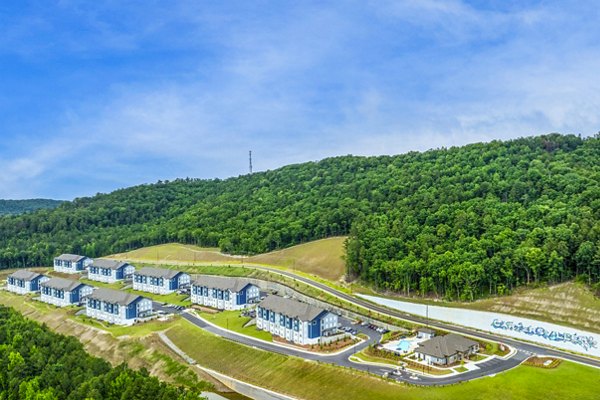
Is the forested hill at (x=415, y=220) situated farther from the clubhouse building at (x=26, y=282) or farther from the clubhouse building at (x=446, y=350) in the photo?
the clubhouse building at (x=26, y=282)

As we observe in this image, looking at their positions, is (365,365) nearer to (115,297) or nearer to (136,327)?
(136,327)

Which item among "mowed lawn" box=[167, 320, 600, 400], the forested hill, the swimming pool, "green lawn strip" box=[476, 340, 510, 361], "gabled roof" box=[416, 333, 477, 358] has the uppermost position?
the forested hill

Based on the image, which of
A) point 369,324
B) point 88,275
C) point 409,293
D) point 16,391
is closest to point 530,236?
point 409,293

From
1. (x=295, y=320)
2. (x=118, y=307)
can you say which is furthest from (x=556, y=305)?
(x=118, y=307)

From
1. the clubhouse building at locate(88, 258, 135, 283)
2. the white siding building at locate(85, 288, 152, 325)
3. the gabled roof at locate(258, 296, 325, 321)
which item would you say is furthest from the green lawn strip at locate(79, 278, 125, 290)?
the gabled roof at locate(258, 296, 325, 321)

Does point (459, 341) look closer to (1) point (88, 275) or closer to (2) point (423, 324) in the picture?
(2) point (423, 324)

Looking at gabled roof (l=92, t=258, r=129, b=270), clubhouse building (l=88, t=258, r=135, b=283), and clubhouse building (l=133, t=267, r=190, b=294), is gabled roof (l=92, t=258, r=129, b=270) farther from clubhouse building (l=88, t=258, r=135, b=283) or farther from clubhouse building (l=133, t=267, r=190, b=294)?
clubhouse building (l=133, t=267, r=190, b=294)

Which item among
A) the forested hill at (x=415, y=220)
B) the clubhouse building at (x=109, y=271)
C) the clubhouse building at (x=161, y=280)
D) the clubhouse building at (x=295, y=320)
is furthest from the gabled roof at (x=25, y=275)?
the clubhouse building at (x=295, y=320)
